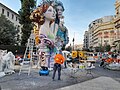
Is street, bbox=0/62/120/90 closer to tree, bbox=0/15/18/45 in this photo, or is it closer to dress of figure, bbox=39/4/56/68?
dress of figure, bbox=39/4/56/68

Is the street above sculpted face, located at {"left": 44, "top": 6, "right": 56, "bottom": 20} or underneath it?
underneath

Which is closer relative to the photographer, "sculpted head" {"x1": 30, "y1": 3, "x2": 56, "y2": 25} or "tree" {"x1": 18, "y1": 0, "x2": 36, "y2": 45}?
"sculpted head" {"x1": 30, "y1": 3, "x2": 56, "y2": 25}

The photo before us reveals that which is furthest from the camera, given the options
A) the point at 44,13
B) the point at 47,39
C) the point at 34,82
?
the point at 44,13

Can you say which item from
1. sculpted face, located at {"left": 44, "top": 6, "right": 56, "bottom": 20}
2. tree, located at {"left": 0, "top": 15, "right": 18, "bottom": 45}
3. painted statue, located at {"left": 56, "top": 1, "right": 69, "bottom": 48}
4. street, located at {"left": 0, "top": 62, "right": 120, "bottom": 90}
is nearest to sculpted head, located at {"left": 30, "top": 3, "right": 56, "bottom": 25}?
sculpted face, located at {"left": 44, "top": 6, "right": 56, "bottom": 20}

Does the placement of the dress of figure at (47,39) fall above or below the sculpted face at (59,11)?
below

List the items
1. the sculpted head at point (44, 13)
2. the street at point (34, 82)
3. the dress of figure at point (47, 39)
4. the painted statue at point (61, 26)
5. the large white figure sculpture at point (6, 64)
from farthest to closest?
the painted statue at point (61, 26) < the sculpted head at point (44, 13) < the dress of figure at point (47, 39) < the large white figure sculpture at point (6, 64) < the street at point (34, 82)

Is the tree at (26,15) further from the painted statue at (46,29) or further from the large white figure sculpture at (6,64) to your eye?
A: the large white figure sculpture at (6,64)

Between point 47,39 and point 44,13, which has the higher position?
point 44,13

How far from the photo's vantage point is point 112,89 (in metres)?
10.1

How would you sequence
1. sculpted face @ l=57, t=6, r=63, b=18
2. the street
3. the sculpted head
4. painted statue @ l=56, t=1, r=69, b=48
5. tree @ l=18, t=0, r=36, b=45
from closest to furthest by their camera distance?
the street → the sculpted head → sculpted face @ l=57, t=6, r=63, b=18 → painted statue @ l=56, t=1, r=69, b=48 → tree @ l=18, t=0, r=36, b=45

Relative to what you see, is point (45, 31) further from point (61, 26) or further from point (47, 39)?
point (61, 26)

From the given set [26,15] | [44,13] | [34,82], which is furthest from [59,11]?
[26,15]

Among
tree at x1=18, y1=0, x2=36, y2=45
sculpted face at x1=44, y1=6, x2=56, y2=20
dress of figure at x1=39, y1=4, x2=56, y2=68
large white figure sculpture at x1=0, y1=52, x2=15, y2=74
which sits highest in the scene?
tree at x1=18, y1=0, x2=36, y2=45

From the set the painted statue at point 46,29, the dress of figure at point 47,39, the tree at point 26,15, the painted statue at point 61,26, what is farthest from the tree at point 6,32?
the dress of figure at point 47,39
